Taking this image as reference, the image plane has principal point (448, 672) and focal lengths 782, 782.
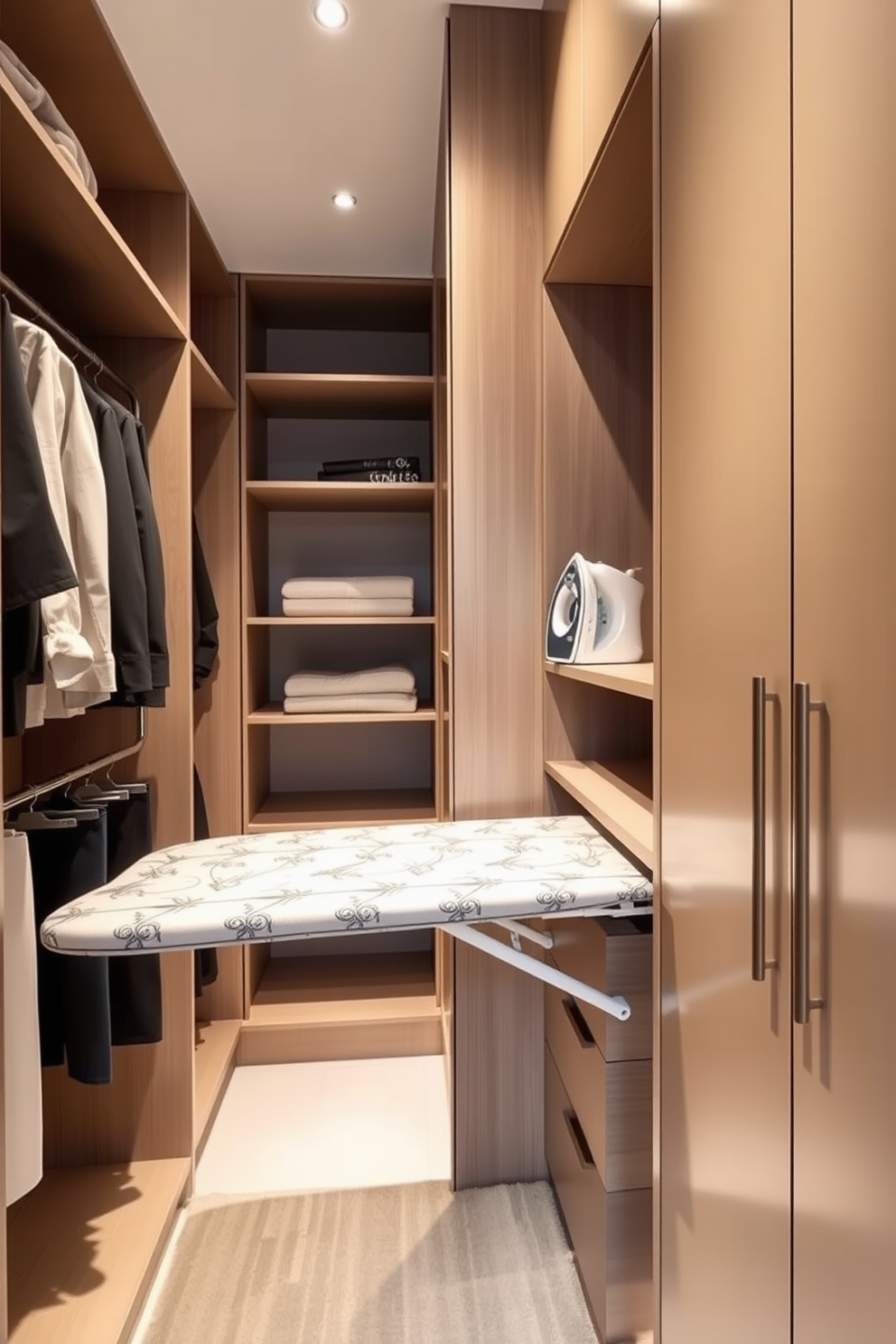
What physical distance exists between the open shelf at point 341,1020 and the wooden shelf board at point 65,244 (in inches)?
74.4

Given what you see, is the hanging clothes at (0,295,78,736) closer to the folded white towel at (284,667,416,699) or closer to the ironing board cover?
the ironing board cover

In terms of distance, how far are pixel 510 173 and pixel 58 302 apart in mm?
971

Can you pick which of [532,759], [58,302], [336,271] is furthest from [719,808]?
[336,271]

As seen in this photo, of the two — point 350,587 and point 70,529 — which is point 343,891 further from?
point 350,587

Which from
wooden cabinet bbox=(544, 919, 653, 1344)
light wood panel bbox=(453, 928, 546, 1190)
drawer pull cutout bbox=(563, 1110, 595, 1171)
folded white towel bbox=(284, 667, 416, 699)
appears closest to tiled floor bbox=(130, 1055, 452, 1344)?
light wood panel bbox=(453, 928, 546, 1190)

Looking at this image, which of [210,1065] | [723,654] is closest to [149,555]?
[723,654]

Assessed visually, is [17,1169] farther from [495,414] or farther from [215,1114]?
[495,414]

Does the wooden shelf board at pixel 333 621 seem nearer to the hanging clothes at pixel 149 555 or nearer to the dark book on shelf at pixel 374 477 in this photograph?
the dark book on shelf at pixel 374 477

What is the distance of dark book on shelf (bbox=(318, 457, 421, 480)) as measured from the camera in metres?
2.50

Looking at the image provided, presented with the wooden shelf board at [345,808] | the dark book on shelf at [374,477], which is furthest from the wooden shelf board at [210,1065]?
the dark book on shelf at [374,477]

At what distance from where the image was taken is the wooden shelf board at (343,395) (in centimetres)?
236

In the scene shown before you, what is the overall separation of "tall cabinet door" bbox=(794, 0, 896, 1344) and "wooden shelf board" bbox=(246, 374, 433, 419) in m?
1.84

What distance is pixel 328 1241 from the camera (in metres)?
1.56

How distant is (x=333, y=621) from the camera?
→ 2438 mm
